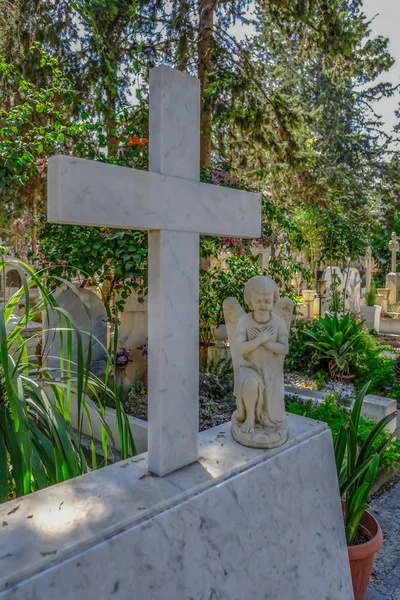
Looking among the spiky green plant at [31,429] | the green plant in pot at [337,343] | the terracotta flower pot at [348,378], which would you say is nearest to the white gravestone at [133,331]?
the green plant in pot at [337,343]

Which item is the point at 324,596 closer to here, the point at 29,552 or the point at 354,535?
the point at 354,535

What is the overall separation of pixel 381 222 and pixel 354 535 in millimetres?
13961

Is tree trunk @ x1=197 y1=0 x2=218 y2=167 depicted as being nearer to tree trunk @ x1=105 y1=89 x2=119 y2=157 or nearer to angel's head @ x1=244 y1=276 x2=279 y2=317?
tree trunk @ x1=105 y1=89 x2=119 y2=157

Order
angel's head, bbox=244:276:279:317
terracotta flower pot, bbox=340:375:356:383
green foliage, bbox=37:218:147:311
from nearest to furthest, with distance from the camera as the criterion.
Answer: angel's head, bbox=244:276:279:317, green foliage, bbox=37:218:147:311, terracotta flower pot, bbox=340:375:356:383

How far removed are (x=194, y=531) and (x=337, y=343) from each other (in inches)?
159

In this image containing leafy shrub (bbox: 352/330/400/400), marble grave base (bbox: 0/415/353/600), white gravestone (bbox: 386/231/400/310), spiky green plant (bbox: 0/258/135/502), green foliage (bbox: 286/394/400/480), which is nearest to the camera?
marble grave base (bbox: 0/415/353/600)

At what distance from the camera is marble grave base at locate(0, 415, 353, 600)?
0.97m

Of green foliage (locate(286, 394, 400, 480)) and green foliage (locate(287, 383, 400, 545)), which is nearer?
green foliage (locate(287, 383, 400, 545))

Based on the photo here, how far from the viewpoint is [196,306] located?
1.41 meters

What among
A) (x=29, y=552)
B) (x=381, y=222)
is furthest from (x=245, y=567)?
(x=381, y=222)

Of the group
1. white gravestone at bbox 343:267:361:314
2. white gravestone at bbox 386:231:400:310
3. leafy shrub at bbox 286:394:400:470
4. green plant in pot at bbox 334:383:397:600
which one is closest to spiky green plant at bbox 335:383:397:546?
green plant in pot at bbox 334:383:397:600

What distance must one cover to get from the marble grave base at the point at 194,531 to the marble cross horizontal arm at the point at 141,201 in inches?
31.3

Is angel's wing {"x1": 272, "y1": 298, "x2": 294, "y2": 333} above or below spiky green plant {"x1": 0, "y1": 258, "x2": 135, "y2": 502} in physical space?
above

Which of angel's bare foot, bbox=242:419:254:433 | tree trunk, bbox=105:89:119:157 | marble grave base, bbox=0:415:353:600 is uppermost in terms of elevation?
tree trunk, bbox=105:89:119:157
